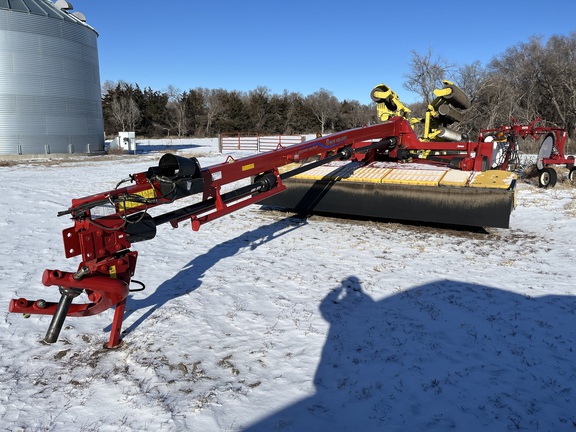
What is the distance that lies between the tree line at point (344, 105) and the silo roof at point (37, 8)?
18117 millimetres

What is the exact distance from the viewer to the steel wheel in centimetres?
1129

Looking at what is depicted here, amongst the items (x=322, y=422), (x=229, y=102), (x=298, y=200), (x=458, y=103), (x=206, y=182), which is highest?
(x=229, y=102)

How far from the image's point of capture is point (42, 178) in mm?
14117

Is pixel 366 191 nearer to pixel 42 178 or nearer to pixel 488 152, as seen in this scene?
pixel 488 152

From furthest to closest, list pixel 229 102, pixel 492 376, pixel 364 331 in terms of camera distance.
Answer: pixel 229 102
pixel 364 331
pixel 492 376

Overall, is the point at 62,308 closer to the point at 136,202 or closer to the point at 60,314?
the point at 60,314

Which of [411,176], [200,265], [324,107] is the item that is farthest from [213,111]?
[200,265]

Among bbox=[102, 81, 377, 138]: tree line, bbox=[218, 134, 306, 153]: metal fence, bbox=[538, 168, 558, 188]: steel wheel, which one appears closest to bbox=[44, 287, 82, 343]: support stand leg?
bbox=[538, 168, 558, 188]: steel wheel

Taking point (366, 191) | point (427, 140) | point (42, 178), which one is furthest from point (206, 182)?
point (42, 178)

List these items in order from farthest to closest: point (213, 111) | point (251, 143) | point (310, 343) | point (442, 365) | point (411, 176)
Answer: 1. point (213, 111)
2. point (251, 143)
3. point (411, 176)
4. point (310, 343)
5. point (442, 365)

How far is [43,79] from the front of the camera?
81.6 feet

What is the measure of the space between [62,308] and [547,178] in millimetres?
12238

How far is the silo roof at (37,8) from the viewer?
23.8 meters

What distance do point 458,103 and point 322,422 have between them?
7.29 meters
